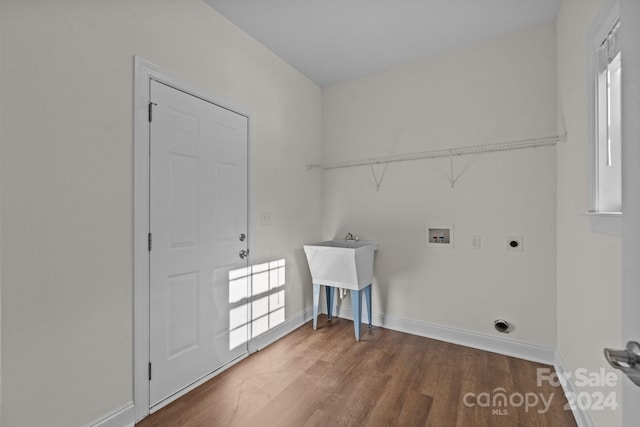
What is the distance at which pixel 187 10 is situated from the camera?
1967mm

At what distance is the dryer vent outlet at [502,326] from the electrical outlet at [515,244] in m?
0.60

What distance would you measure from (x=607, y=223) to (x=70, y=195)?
95.6 inches

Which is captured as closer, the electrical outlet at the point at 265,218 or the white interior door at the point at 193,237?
the white interior door at the point at 193,237

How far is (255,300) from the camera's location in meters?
2.50

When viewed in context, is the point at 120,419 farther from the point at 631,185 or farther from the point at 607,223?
the point at 607,223

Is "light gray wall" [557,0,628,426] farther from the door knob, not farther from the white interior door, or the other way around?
the white interior door

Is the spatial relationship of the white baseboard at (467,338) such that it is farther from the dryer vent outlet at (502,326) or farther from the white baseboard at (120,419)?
the white baseboard at (120,419)

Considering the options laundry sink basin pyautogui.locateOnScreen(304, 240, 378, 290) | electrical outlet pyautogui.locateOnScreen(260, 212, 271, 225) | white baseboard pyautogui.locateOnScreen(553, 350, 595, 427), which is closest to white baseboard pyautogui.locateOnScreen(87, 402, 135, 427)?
electrical outlet pyautogui.locateOnScreen(260, 212, 271, 225)

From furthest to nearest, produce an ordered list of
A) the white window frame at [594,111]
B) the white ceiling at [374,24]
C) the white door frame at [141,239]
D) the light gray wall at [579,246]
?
the white ceiling at [374,24], the white door frame at [141,239], the white window frame at [594,111], the light gray wall at [579,246]

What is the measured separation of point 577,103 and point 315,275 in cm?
233

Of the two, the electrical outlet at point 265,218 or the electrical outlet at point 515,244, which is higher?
the electrical outlet at point 265,218

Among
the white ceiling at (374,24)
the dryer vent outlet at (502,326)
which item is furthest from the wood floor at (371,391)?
the white ceiling at (374,24)

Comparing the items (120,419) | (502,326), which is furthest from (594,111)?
(120,419)

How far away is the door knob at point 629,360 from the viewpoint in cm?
50
